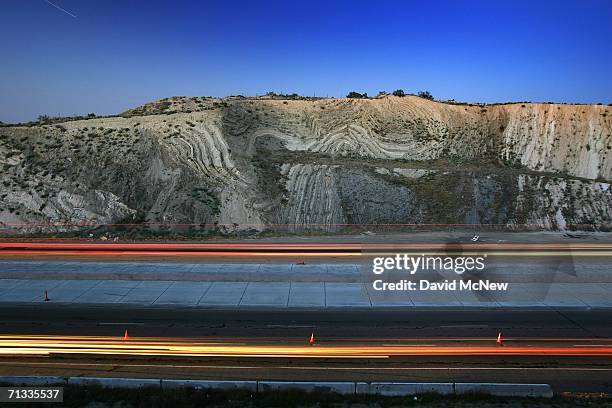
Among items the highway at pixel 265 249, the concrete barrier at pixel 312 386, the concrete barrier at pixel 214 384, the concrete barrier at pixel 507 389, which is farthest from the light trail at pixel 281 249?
the concrete barrier at pixel 312 386

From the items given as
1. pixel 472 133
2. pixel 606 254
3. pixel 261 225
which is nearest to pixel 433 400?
pixel 606 254

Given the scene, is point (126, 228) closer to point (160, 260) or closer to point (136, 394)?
point (160, 260)

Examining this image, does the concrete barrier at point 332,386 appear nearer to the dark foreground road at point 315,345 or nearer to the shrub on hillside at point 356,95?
the dark foreground road at point 315,345

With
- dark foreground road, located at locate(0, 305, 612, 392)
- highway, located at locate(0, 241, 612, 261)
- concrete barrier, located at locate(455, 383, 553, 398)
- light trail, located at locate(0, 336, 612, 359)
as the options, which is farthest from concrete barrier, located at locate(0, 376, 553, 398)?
highway, located at locate(0, 241, 612, 261)

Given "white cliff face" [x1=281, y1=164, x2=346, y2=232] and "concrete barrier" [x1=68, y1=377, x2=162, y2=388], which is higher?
"white cliff face" [x1=281, y1=164, x2=346, y2=232]

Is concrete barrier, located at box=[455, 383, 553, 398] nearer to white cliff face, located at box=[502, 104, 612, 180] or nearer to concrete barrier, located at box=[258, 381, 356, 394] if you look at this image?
concrete barrier, located at box=[258, 381, 356, 394]

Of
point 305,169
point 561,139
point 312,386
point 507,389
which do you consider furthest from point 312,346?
A: point 561,139

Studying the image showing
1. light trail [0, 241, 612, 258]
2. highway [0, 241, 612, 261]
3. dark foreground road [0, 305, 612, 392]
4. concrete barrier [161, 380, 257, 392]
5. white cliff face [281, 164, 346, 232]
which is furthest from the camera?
white cliff face [281, 164, 346, 232]

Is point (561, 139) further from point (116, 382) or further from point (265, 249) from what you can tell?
point (116, 382)
